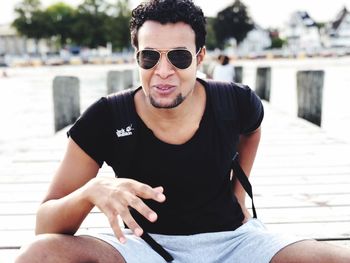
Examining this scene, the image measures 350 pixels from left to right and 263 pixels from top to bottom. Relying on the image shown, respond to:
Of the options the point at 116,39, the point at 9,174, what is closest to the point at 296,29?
the point at 116,39

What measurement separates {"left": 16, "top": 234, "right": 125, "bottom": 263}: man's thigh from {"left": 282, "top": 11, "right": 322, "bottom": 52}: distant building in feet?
328

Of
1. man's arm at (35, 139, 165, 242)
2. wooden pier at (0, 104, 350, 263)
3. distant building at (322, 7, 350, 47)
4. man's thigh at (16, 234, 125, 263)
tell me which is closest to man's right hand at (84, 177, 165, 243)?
man's arm at (35, 139, 165, 242)

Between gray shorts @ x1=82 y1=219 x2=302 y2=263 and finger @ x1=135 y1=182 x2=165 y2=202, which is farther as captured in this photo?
gray shorts @ x1=82 y1=219 x2=302 y2=263

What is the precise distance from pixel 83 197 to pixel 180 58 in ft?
2.38

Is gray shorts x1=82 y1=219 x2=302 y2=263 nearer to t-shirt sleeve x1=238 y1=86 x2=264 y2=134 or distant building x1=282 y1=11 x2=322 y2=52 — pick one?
t-shirt sleeve x1=238 y1=86 x2=264 y2=134

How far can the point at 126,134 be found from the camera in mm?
1954

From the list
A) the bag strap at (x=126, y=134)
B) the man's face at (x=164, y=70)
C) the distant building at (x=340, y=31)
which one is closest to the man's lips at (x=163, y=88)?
the man's face at (x=164, y=70)

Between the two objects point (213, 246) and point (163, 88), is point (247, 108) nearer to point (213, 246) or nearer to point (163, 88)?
point (163, 88)

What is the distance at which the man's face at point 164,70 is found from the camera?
2012 mm

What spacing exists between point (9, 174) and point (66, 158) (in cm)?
278

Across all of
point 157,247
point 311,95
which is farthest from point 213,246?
point 311,95

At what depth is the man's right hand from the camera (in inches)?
57.8

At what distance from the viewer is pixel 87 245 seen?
1.81 m

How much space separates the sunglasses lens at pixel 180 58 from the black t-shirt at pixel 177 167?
0.23m
